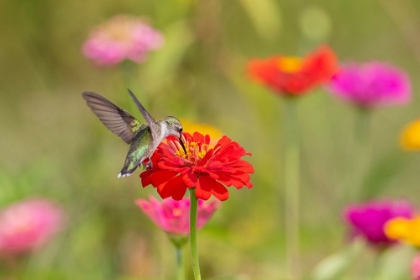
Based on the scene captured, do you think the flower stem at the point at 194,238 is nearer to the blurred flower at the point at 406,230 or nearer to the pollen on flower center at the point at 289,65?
the blurred flower at the point at 406,230

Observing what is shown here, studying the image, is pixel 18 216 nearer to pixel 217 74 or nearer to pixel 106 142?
pixel 106 142

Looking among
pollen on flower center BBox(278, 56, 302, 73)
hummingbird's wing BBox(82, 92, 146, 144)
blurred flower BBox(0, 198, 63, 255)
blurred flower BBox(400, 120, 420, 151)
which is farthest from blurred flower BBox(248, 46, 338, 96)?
blurred flower BBox(0, 198, 63, 255)

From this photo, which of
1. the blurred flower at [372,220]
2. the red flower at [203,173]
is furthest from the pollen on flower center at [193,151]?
the blurred flower at [372,220]

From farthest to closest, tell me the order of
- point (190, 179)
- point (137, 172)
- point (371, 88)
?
point (137, 172), point (371, 88), point (190, 179)

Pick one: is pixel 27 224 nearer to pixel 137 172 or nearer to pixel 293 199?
pixel 137 172

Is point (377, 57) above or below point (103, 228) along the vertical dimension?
above

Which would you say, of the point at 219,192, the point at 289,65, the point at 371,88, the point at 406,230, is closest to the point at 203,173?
the point at 219,192

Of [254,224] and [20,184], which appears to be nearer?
[20,184]

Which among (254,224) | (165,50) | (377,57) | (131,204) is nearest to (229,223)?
(254,224)
